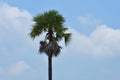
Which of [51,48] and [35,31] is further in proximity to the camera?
[35,31]

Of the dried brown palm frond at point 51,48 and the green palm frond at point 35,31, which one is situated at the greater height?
the green palm frond at point 35,31

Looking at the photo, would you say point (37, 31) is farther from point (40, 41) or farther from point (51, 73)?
point (51, 73)

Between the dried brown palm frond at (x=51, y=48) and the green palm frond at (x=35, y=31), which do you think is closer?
the dried brown palm frond at (x=51, y=48)

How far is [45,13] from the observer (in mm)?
55562

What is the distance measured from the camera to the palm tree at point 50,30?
5444 cm

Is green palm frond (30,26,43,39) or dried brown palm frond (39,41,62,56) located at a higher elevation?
green palm frond (30,26,43,39)

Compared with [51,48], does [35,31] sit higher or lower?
higher

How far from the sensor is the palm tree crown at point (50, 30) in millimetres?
54469

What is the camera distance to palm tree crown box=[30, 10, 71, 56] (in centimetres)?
5447

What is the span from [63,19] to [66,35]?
1426 millimetres

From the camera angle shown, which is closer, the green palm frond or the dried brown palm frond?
the dried brown palm frond

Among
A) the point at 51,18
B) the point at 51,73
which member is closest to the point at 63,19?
the point at 51,18

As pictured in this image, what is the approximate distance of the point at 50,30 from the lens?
54750mm

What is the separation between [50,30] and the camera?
54750 mm
